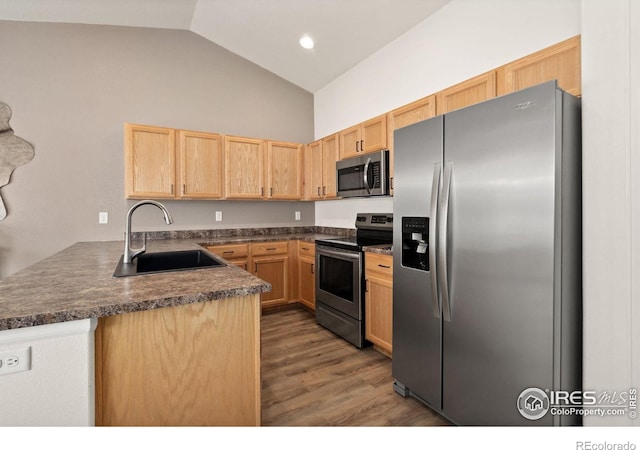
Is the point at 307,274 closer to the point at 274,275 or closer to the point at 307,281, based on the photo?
the point at 307,281

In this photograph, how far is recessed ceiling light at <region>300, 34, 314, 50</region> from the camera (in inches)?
137

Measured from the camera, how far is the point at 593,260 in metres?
1.42

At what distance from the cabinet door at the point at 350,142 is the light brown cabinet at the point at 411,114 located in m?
0.47

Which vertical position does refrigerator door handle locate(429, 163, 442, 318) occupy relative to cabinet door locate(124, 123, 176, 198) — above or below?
below

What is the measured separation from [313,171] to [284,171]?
382 millimetres

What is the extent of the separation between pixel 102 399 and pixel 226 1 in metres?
3.54

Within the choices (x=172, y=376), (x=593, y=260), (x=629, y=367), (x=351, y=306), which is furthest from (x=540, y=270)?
(x=351, y=306)

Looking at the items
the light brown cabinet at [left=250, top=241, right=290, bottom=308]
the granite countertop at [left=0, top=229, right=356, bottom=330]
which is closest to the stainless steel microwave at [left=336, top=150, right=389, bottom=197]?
the light brown cabinet at [left=250, top=241, right=290, bottom=308]

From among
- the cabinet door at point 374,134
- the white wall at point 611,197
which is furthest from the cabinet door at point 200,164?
the white wall at point 611,197

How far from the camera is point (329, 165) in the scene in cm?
383

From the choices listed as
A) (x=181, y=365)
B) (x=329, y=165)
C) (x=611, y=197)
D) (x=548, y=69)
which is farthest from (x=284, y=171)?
(x=611, y=197)

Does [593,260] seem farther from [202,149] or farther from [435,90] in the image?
[202,149]

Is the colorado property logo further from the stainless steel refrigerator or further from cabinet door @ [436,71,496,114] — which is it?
cabinet door @ [436,71,496,114]
